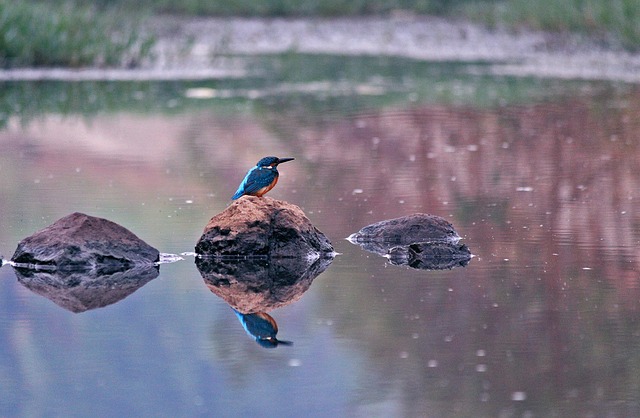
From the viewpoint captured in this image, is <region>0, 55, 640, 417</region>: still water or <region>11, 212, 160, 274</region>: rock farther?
<region>11, 212, 160, 274</region>: rock

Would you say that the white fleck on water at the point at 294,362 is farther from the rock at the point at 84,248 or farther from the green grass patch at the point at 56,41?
the green grass patch at the point at 56,41

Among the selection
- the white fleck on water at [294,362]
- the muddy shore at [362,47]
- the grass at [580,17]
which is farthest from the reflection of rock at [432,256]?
the grass at [580,17]

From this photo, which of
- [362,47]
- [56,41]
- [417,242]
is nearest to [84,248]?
[417,242]

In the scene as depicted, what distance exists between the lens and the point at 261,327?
15.7ft

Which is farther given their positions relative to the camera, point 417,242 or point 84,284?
point 417,242

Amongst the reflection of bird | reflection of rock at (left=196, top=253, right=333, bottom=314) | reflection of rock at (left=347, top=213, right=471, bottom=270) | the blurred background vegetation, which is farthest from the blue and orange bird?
the blurred background vegetation

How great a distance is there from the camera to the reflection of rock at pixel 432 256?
591 cm

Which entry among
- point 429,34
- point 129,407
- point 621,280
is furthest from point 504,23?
point 129,407

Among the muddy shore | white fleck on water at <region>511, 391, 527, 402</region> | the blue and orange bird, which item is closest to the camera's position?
white fleck on water at <region>511, 391, 527, 402</region>

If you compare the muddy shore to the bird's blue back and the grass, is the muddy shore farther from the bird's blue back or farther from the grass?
the bird's blue back

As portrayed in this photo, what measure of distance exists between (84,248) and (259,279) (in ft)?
2.71

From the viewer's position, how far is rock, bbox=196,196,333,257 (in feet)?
19.8

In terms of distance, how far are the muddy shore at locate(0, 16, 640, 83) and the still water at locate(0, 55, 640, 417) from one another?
3.74m

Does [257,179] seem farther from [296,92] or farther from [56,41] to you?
[56,41]
